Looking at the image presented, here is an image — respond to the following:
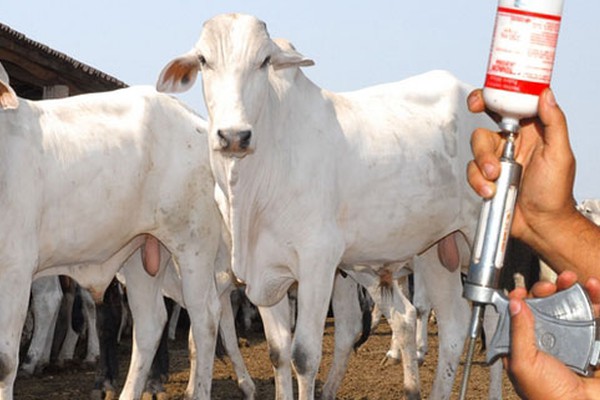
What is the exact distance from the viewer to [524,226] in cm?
354

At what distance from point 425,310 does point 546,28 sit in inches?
393

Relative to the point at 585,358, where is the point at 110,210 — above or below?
below

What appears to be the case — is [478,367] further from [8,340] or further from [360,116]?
[8,340]

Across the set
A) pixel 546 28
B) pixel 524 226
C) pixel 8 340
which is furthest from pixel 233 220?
pixel 546 28

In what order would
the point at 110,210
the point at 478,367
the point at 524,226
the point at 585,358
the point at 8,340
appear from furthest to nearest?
the point at 478,367 < the point at 110,210 < the point at 8,340 < the point at 524,226 < the point at 585,358

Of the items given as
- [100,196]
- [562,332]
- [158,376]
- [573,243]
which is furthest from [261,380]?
[562,332]

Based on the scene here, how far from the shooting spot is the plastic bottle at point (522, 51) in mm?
2902

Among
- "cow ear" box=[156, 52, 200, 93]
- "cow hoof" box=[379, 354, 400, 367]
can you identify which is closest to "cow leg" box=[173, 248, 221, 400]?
"cow ear" box=[156, 52, 200, 93]

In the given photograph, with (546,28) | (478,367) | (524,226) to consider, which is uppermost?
(546,28)

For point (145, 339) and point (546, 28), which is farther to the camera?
point (145, 339)

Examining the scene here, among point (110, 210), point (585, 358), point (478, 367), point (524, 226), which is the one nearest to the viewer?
point (585, 358)

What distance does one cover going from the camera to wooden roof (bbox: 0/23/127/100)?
1216 centimetres

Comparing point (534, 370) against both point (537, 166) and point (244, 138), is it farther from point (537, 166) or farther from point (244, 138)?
point (244, 138)

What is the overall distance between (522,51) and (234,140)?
11.8 ft
